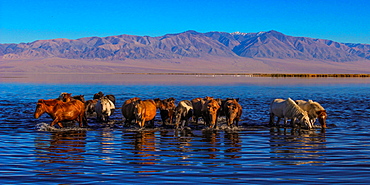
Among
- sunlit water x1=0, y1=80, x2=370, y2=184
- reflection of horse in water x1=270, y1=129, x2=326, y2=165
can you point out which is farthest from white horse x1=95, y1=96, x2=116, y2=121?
reflection of horse in water x1=270, y1=129, x2=326, y2=165

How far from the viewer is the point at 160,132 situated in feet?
56.0

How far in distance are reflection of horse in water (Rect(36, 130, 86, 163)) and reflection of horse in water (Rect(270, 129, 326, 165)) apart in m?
5.34

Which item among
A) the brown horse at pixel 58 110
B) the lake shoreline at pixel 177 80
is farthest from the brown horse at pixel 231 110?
the lake shoreline at pixel 177 80

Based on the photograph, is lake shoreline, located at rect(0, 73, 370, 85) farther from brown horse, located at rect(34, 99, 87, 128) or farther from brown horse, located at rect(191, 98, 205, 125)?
brown horse, located at rect(34, 99, 87, 128)

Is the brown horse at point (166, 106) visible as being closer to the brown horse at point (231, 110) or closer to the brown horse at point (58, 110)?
the brown horse at point (231, 110)

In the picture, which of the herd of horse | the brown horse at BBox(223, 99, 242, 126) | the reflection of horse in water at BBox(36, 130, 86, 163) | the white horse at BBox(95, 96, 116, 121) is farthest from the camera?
the white horse at BBox(95, 96, 116, 121)

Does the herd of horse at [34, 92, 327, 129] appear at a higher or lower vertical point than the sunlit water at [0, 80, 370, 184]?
higher

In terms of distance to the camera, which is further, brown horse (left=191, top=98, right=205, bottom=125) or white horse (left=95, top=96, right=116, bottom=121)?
white horse (left=95, top=96, right=116, bottom=121)

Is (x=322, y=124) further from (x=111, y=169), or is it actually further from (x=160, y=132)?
(x=111, y=169)

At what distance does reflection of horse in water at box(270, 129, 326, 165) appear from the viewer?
11672 millimetres

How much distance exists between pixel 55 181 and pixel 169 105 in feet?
33.0

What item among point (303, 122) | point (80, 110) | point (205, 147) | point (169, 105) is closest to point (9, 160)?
point (205, 147)

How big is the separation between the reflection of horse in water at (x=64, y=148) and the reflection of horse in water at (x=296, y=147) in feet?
17.5

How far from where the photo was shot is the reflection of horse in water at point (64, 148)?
37.9 feet
